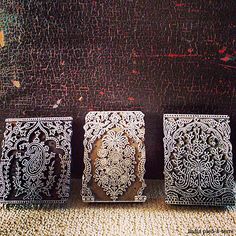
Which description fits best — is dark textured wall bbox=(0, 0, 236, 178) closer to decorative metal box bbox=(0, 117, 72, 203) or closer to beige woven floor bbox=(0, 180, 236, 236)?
decorative metal box bbox=(0, 117, 72, 203)

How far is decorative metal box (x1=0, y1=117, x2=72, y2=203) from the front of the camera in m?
1.18

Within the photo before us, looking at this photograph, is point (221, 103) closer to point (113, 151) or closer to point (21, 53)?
point (113, 151)

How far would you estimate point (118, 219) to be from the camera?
111 cm

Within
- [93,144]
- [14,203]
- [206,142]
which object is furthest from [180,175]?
[14,203]

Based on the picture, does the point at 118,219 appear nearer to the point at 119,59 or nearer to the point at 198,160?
the point at 198,160

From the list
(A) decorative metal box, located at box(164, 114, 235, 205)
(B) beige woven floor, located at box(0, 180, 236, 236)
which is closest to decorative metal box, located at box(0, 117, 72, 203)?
(B) beige woven floor, located at box(0, 180, 236, 236)

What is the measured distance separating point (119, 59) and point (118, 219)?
1.86 ft

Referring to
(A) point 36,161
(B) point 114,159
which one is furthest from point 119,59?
(A) point 36,161

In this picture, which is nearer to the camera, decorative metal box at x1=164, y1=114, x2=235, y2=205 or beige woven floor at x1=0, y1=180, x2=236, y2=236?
beige woven floor at x1=0, y1=180, x2=236, y2=236

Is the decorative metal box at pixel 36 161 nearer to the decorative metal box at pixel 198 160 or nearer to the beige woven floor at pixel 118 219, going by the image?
the beige woven floor at pixel 118 219

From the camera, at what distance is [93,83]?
50.8 inches

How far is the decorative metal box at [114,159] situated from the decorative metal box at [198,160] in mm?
100

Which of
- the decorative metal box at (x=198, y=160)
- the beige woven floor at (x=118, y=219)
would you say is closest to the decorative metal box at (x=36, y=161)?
the beige woven floor at (x=118, y=219)

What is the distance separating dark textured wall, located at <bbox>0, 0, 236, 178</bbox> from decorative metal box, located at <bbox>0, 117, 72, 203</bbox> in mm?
98
